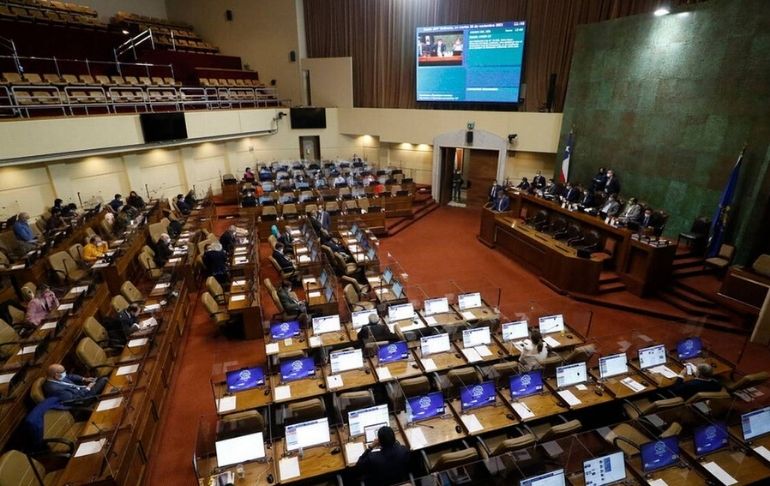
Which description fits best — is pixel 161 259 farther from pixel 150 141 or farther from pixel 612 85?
pixel 612 85

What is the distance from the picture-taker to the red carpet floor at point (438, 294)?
5.71m

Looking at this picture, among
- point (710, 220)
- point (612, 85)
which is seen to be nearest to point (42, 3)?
point (612, 85)

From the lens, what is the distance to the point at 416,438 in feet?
15.5

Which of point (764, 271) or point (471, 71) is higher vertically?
point (471, 71)

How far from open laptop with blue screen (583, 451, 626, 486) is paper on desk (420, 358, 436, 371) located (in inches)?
86.8

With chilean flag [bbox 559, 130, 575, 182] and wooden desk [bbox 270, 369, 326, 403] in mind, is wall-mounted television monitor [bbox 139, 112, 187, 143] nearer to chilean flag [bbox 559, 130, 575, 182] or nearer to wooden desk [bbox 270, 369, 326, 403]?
wooden desk [bbox 270, 369, 326, 403]

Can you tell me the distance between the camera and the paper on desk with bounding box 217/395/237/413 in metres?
5.07

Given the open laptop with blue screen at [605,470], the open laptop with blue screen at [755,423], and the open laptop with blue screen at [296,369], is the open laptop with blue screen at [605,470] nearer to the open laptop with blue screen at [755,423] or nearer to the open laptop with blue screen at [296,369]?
the open laptop with blue screen at [755,423]

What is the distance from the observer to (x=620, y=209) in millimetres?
11117

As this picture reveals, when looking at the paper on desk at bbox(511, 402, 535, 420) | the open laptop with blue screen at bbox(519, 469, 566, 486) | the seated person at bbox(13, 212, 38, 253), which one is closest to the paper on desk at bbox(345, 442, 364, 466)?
the open laptop with blue screen at bbox(519, 469, 566, 486)

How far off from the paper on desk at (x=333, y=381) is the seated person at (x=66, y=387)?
2.91 m

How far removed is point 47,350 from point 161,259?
3.75m

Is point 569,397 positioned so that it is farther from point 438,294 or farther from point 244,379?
point 244,379

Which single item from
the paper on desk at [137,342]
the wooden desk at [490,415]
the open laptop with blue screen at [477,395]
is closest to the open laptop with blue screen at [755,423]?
the wooden desk at [490,415]
